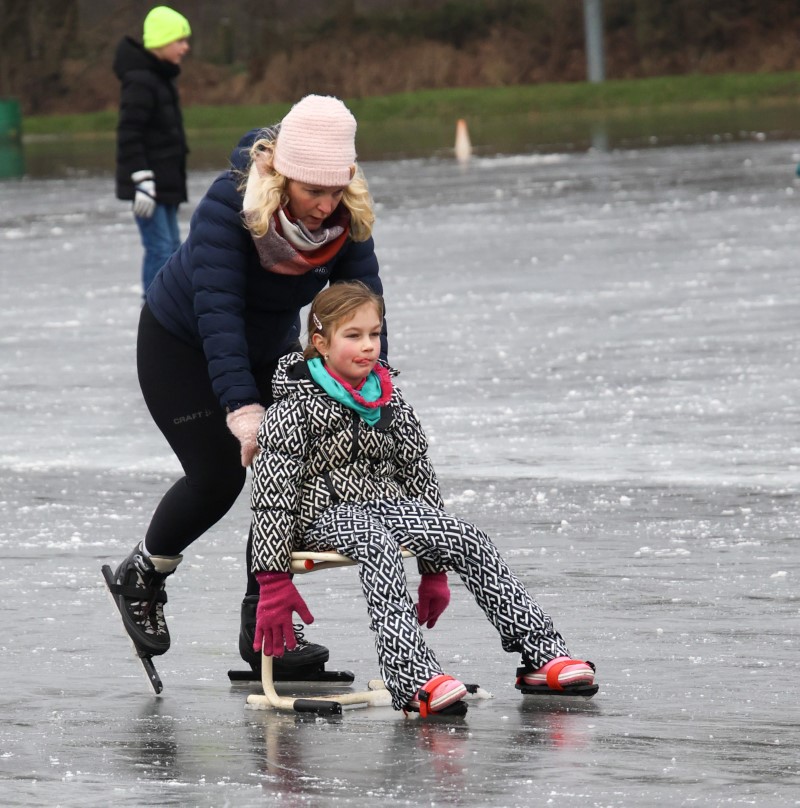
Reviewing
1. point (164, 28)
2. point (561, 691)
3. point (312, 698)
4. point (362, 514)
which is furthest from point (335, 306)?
point (164, 28)

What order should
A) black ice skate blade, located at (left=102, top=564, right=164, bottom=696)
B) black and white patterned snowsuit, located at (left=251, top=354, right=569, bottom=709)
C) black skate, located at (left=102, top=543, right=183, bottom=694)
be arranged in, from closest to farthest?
black and white patterned snowsuit, located at (left=251, top=354, right=569, bottom=709) → black ice skate blade, located at (left=102, top=564, right=164, bottom=696) → black skate, located at (left=102, top=543, right=183, bottom=694)

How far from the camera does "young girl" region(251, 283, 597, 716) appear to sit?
478 cm

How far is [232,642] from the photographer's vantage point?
562 cm

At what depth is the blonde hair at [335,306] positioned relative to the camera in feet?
16.0

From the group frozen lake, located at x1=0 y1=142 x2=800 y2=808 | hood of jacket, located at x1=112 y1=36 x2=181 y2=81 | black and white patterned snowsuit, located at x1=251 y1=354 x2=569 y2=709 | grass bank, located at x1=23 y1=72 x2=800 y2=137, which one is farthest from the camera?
grass bank, located at x1=23 y1=72 x2=800 y2=137

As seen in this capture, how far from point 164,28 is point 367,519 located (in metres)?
8.51

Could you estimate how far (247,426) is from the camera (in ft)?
16.1

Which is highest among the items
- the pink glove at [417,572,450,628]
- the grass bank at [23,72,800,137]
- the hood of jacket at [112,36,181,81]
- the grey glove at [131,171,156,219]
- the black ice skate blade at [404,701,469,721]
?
the hood of jacket at [112,36,181,81]

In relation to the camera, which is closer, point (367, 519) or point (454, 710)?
point (454, 710)

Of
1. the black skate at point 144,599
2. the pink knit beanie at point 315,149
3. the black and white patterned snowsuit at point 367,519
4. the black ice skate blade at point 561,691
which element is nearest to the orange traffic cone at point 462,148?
the black skate at point 144,599

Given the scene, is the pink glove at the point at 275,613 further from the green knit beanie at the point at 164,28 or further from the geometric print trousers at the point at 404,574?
the green knit beanie at the point at 164,28

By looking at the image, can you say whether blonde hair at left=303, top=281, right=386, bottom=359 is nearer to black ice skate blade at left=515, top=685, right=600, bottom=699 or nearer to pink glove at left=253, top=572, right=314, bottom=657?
pink glove at left=253, top=572, right=314, bottom=657

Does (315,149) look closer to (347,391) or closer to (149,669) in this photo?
(347,391)

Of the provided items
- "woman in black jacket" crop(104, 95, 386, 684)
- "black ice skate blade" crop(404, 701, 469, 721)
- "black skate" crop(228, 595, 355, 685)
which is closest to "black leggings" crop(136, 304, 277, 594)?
"woman in black jacket" crop(104, 95, 386, 684)
